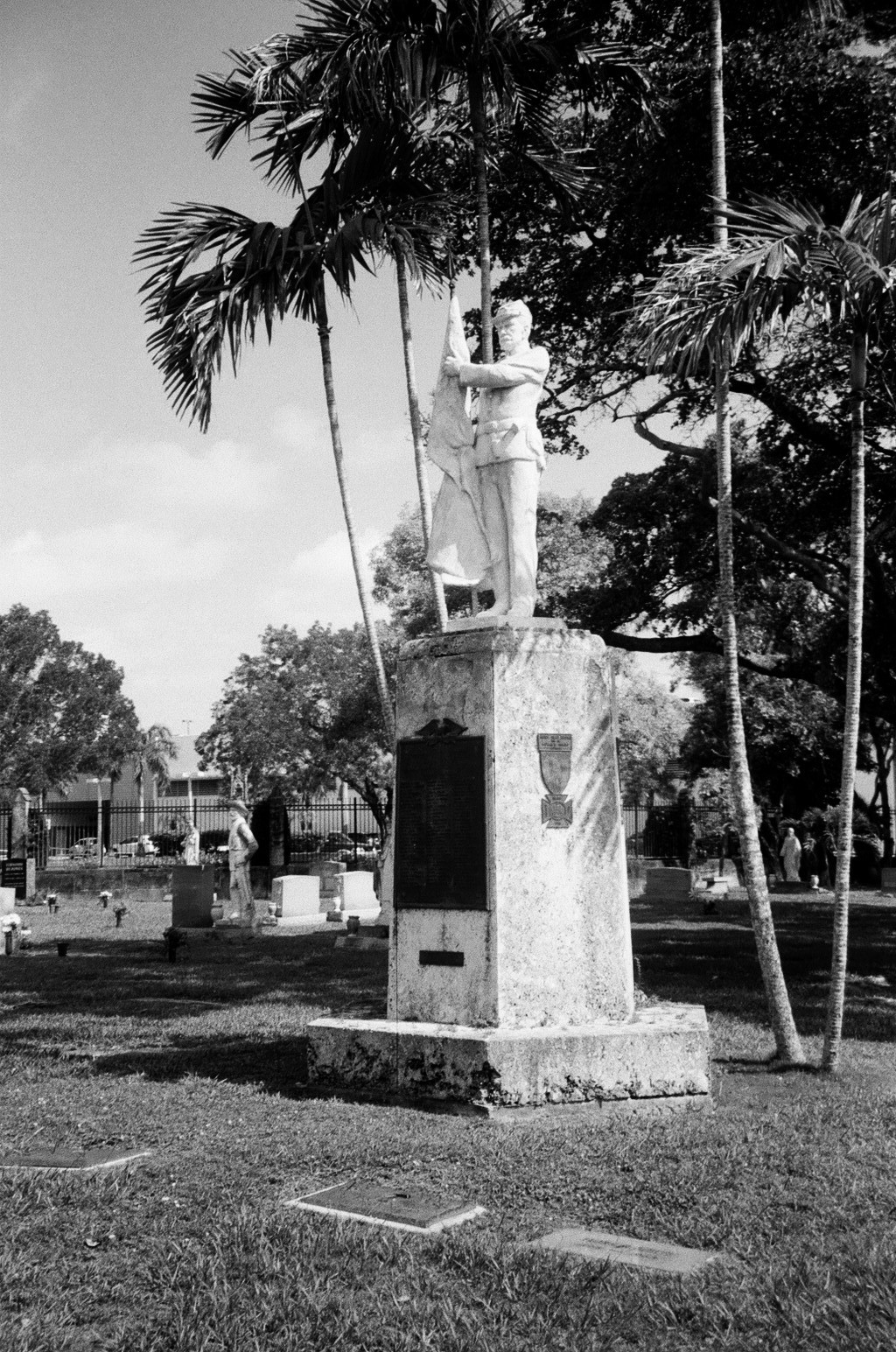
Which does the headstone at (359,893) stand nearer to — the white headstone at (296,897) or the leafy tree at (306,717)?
the white headstone at (296,897)

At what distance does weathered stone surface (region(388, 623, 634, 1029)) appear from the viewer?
703 cm

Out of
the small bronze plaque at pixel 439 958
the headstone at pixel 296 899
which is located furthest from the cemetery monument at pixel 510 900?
the headstone at pixel 296 899

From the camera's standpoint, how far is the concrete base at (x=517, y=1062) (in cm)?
657

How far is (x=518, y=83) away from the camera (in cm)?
1191

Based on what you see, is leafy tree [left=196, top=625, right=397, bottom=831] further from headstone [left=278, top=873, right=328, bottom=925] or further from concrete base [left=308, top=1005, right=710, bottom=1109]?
concrete base [left=308, top=1005, right=710, bottom=1109]

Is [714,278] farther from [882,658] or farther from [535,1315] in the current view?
[882,658]

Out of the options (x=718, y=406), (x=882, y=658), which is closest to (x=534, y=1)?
(x=718, y=406)

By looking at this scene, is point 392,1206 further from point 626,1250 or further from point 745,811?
→ point 745,811

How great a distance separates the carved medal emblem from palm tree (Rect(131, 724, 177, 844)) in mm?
69836

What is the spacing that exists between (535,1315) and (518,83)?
35.7 feet

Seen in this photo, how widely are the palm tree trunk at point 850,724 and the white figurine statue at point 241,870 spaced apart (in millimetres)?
13516

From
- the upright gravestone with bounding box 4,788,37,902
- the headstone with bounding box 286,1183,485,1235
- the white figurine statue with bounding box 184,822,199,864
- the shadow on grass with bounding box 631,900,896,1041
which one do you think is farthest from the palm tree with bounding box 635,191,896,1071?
the white figurine statue with bounding box 184,822,199,864

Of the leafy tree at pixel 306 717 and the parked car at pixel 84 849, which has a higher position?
the leafy tree at pixel 306 717

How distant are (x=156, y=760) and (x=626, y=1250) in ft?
257
